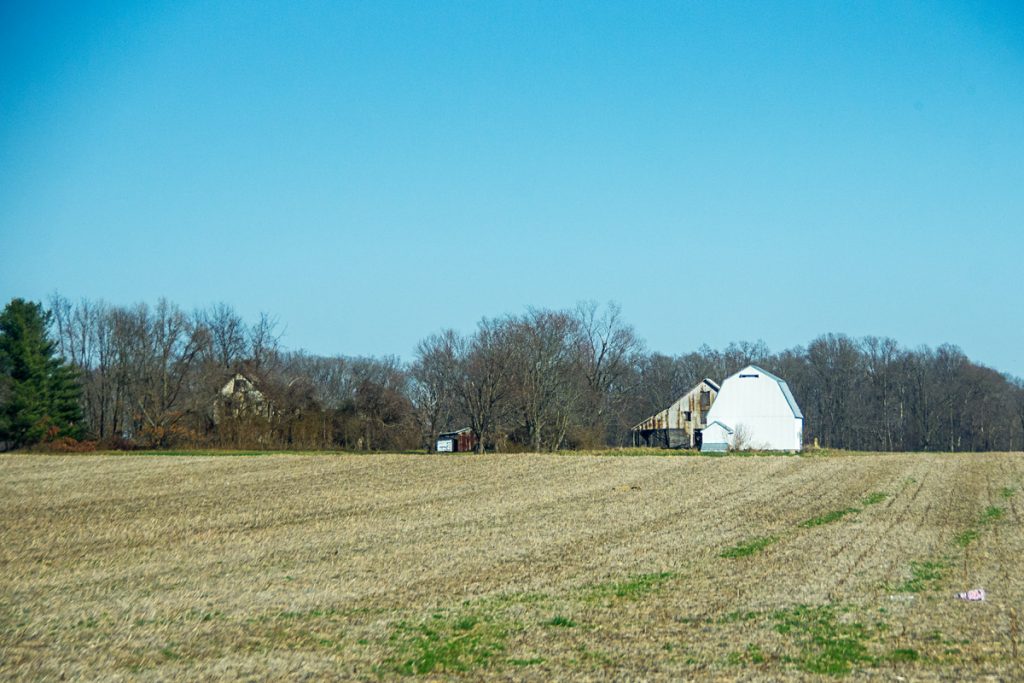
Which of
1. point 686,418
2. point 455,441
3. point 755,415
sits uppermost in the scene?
point 755,415

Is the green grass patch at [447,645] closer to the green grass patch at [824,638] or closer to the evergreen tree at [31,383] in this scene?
the green grass patch at [824,638]

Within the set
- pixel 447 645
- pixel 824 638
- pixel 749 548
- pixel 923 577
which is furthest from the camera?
pixel 749 548

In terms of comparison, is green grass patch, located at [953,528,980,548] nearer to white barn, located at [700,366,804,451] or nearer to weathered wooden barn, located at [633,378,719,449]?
white barn, located at [700,366,804,451]

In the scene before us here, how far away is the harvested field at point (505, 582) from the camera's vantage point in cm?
1009

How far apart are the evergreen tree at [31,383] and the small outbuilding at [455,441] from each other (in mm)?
24685

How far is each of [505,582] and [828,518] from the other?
11.8 m

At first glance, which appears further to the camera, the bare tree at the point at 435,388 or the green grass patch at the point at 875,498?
the bare tree at the point at 435,388

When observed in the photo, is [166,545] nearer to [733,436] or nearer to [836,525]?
[836,525]

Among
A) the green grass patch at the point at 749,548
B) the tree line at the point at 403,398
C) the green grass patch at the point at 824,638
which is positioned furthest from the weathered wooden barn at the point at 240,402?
the green grass patch at the point at 824,638

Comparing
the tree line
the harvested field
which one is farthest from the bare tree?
the harvested field

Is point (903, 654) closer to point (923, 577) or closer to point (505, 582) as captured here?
point (923, 577)

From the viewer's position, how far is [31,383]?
197 ft

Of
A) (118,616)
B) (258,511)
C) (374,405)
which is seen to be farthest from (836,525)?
(374,405)

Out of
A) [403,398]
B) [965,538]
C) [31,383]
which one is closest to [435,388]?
[403,398]
